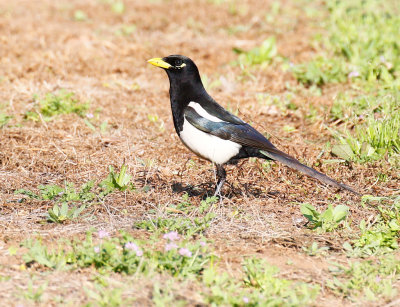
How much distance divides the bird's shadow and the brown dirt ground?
14 millimetres

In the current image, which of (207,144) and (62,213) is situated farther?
(207,144)

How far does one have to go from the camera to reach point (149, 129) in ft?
20.1

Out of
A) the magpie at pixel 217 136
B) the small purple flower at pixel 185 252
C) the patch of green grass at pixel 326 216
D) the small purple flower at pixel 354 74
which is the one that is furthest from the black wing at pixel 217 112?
the small purple flower at pixel 354 74

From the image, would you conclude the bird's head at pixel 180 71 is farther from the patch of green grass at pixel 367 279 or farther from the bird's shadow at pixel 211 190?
the patch of green grass at pixel 367 279

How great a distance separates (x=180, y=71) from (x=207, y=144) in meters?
0.65

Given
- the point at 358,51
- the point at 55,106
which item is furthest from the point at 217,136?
the point at 358,51

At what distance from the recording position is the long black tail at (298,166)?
443cm

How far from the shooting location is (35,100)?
21.3ft

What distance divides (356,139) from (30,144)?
9.17 feet

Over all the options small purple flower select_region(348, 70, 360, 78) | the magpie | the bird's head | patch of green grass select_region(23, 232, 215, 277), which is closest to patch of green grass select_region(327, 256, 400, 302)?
patch of green grass select_region(23, 232, 215, 277)

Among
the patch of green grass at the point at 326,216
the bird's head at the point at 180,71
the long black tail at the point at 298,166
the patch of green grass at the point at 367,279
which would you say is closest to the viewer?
the patch of green grass at the point at 367,279

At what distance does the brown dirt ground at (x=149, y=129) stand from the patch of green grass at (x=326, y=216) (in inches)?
3.9

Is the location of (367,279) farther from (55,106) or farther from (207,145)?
(55,106)

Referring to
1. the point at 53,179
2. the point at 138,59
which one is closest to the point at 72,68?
the point at 138,59
